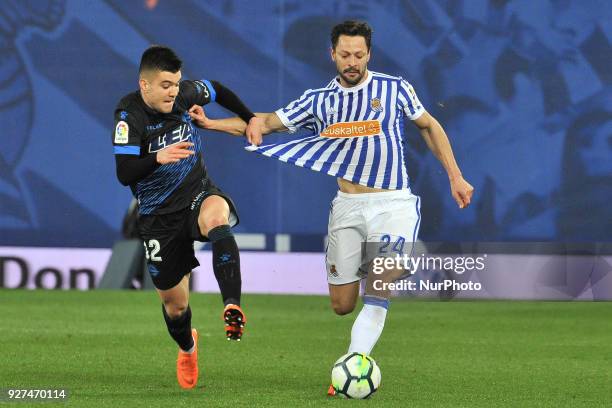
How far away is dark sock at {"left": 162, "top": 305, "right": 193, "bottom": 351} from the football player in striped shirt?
888mm

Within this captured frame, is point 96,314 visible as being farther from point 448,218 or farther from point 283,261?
point 448,218

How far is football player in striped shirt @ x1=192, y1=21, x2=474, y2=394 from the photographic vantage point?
762 centimetres

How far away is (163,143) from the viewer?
24.7ft

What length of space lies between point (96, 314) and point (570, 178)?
19.4 ft

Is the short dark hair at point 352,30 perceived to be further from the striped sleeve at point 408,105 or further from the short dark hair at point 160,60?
the short dark hair at point 160,60

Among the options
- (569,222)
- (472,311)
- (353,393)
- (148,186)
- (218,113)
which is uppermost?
(218,113)

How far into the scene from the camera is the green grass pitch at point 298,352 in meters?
7.43

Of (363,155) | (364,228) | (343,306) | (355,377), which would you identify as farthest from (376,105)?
(355,377)

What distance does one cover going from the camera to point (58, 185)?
16.3m

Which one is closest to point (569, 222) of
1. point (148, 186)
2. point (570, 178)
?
point (570, 178)

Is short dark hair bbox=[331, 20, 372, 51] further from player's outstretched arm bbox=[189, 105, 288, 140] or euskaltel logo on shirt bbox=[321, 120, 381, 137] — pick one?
player's outstretched arm bbox=[189, 105, 288, 140]

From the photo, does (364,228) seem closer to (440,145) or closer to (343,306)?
(343,306)

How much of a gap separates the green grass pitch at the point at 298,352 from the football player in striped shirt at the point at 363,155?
812mm

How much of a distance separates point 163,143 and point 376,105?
1252mm
